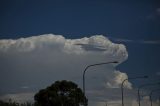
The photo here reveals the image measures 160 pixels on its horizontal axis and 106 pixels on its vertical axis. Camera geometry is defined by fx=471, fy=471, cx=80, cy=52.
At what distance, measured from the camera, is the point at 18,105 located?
91312 mm

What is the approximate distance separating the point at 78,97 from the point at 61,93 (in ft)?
13.3

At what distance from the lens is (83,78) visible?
66.4 meters

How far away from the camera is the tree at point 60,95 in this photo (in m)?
96.6

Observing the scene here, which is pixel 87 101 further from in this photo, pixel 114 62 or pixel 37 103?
pixel 114 62

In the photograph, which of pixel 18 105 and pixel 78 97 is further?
pixel 78 97

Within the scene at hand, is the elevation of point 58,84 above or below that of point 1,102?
above

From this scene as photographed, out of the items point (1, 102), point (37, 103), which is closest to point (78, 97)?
point (37, 103)

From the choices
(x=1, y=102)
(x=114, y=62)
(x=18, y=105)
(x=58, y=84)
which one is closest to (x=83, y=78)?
(x=114, y=62)

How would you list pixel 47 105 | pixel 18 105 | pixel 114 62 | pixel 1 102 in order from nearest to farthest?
pixel 114 62 < pixel 1 102 < pixel 18 105 < pixel 47 105

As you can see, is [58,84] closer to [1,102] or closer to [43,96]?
[43,96]

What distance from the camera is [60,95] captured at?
98938mm

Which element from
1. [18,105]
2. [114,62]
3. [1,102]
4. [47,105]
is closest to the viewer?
[114,62]

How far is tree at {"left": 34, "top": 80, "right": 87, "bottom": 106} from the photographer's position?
96625 millimetres

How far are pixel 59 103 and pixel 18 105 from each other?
8.62 metres
